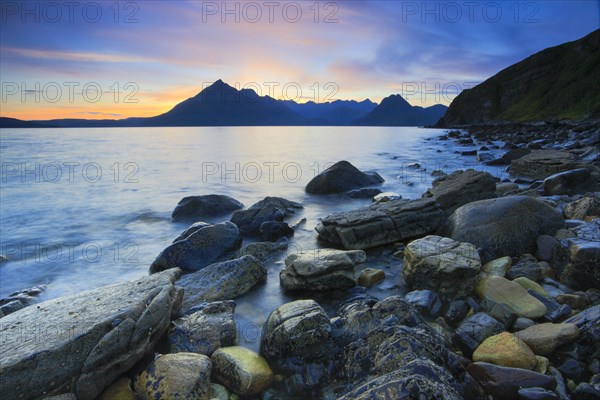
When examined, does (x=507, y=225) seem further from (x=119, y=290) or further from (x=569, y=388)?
(x=119, y=290)

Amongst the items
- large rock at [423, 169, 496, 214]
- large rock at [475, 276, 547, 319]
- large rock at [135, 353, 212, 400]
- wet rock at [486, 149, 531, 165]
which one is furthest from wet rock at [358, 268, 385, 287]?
wet rock at [486, 149, 531, 165]

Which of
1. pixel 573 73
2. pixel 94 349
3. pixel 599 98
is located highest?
pixel 573 73

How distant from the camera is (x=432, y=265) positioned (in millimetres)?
6719

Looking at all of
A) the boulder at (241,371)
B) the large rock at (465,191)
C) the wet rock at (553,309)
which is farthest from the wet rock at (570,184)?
the boulder at (241,371)

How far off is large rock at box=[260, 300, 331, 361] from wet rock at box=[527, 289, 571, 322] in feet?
11.0

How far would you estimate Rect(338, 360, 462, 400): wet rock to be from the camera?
3.09 meters

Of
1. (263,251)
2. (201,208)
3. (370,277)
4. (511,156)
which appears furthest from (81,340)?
(511,156)

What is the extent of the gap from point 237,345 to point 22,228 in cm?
1482

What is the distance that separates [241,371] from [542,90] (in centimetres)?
14309

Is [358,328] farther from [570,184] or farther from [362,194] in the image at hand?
[362,194]

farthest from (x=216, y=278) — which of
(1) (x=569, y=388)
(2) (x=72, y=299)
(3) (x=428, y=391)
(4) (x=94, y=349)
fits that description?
(1) (x=569, y=388)

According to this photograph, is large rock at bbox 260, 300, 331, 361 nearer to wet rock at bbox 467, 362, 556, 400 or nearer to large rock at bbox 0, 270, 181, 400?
large rock at bbox 0, 270, 181, 400

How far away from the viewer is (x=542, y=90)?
384ft

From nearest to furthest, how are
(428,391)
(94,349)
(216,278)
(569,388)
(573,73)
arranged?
(428,391) → (569,388) → (94,349) → (216,278) → (573,73)
